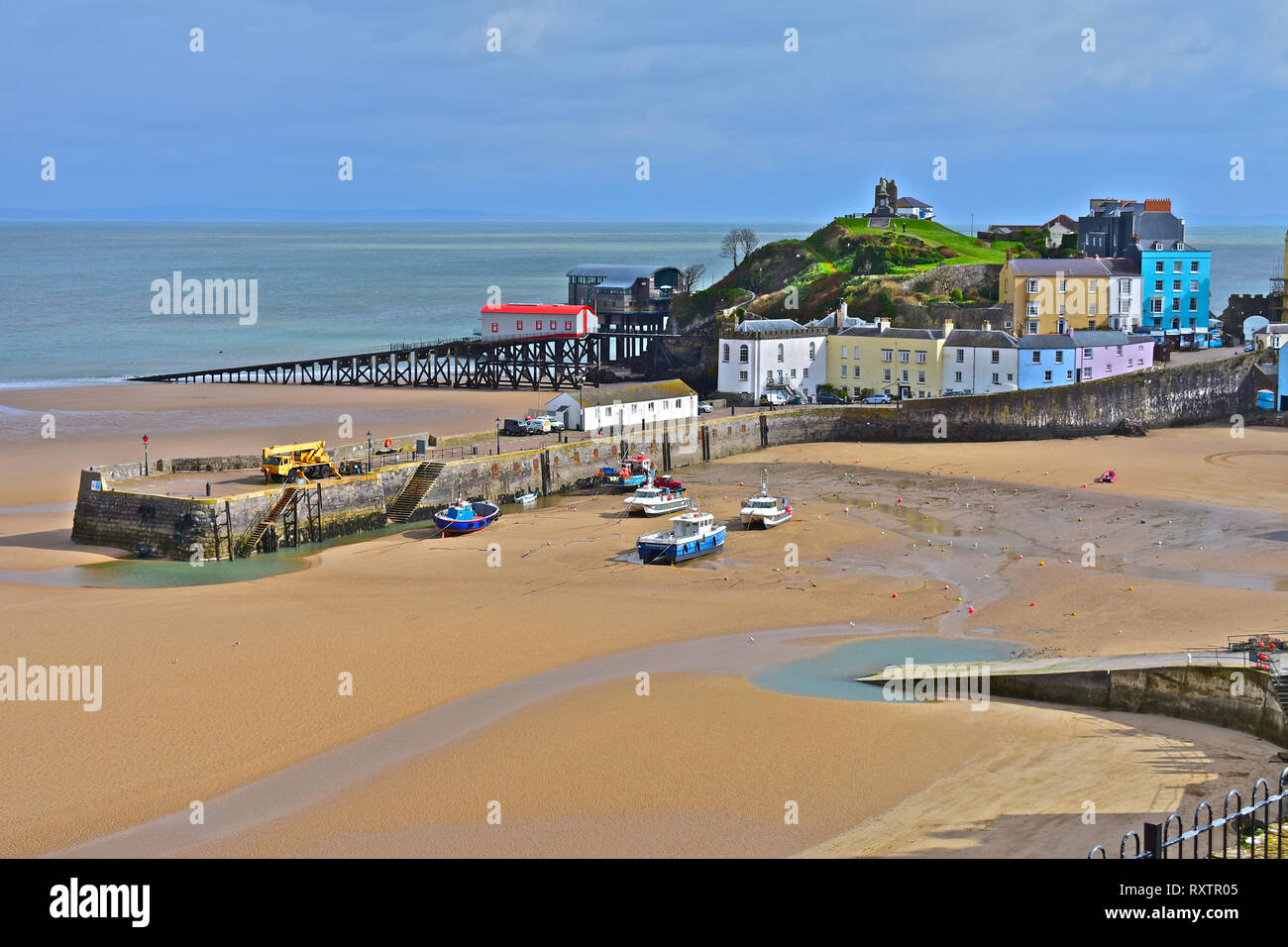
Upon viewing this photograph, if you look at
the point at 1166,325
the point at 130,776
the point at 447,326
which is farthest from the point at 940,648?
the point at 447,326

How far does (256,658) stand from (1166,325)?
174 feet

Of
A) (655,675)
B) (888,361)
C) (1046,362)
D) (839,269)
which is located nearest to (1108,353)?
(1046,362)

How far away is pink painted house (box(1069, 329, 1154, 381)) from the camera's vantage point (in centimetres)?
5041

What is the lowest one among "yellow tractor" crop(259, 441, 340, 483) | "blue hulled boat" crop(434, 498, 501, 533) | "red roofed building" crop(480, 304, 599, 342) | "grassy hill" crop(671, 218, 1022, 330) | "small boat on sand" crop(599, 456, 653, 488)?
"blue hulled boat" crop(434, 498, 501, 533)

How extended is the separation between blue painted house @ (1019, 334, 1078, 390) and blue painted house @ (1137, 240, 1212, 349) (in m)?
14.0

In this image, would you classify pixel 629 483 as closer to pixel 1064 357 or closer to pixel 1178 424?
pixel 1064 357

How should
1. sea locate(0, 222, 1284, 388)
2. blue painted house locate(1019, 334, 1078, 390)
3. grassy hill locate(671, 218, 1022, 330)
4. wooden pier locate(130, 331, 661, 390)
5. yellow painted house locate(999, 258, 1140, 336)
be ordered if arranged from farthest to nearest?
sea locate(0, 222, 1284, 388) → wooden pier locate(130, 331, 661, 390) → grassy hill locate(671, 218, 1022, 330) → yellow painted house locate(999, 258, 1140, 336) → blue painted house locate(1019, 334, 1078, 390)

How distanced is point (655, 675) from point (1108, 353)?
1411 inches

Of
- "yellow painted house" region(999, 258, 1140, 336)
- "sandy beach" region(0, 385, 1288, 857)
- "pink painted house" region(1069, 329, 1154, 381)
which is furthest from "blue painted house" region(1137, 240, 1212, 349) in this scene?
"sandy beach" region(0, 385, 1288, 857)

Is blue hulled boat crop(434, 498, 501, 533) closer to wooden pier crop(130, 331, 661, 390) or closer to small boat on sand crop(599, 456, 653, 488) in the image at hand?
small boat on sand crop(599, 456, 653, 488)

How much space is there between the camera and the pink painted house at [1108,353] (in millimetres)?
50406

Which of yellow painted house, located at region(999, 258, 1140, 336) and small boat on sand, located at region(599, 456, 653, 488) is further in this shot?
yellow painted house, located at region(999, 258, 1140, 336)

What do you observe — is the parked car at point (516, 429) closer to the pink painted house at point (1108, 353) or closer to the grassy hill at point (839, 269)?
the pink painted house at point (1108, 353)

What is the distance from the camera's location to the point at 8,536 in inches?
1235
